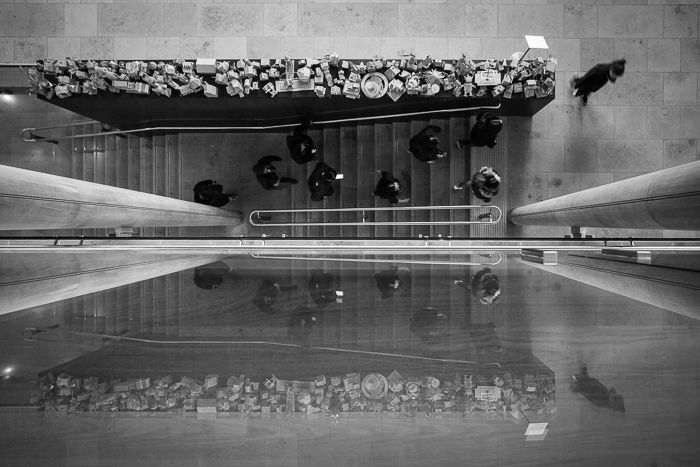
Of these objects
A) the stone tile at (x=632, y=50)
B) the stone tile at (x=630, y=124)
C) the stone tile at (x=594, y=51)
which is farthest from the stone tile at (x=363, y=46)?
the stone tile at (x=630, y=124)

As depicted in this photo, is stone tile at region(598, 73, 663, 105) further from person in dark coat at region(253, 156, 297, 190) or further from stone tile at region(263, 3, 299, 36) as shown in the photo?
person in dark coat at region(253, 156, 297, 190)

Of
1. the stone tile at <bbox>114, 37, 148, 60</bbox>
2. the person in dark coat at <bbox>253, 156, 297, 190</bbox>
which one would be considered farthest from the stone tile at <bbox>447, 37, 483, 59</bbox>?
the stone tile at <bbox>114, 37, 148, 60</bbox>

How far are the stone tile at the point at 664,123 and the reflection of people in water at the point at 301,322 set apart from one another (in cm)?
1024

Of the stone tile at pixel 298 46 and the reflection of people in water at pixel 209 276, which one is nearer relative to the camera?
the reflection of people in water at pixel 209 276

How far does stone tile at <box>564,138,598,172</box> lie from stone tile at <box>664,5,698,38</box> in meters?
2.84

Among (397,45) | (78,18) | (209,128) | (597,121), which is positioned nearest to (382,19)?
(397,45)

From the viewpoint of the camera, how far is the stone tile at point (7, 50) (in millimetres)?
9500

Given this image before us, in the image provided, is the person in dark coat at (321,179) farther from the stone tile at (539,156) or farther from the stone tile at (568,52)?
the stone tile at (568,52)

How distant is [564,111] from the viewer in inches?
365

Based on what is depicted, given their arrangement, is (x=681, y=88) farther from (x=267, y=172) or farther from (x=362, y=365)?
(x=362, y=365)

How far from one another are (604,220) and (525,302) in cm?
212

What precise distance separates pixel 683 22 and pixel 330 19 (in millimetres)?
7334

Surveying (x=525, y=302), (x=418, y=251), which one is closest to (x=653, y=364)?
(x=525, y=302)

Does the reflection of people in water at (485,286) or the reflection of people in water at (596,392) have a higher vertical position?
the reflection of people in water at (485,286)
